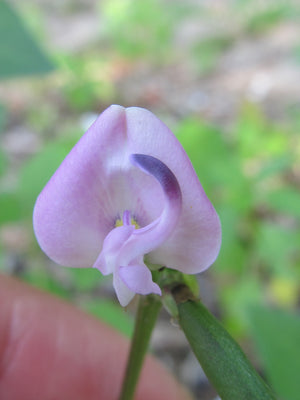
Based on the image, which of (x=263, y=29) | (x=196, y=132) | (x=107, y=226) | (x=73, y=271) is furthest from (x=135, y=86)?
(x=107, y=226)

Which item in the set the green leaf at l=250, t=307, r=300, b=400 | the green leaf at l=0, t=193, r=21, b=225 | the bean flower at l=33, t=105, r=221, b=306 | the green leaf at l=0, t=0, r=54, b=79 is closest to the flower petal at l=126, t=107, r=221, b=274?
the bean flower at l=33, t=105, r=221, b=306

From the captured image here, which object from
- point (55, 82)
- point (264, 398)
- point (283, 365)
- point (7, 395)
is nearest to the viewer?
point (264, 398)

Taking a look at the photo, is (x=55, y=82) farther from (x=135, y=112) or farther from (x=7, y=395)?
(x=135, y=112)

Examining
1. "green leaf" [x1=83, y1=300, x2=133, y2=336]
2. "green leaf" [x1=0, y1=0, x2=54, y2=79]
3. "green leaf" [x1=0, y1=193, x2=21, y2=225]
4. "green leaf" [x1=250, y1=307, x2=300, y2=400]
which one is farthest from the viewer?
"green leaf" [x1=83, y1=300, x2=133, y2=336]

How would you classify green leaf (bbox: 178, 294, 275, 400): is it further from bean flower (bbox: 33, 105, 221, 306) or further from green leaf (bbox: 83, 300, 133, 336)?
green leaf (bbox: 83, 300, 133, 336)

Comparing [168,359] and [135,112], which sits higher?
[135,112]

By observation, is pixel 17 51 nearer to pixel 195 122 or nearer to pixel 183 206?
pixel 183 206

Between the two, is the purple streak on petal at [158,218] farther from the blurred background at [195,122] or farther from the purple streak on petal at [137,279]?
the blurred background at [195,122]
